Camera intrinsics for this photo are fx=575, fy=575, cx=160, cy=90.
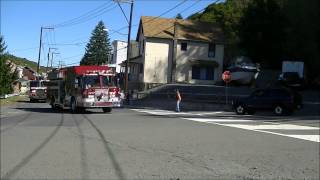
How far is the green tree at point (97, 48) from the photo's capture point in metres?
147

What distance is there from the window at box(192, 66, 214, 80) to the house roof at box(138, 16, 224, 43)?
11.7 ft

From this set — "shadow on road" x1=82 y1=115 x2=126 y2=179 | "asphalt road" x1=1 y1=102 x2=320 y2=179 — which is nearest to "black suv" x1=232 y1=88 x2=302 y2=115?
"asphalt road" x1=1 y1=102 x2=320 y2=179

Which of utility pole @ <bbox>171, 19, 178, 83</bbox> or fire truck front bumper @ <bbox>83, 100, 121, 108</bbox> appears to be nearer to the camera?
fire truck front bumper @ <bbox>83, 100, 121, 108</bbox>

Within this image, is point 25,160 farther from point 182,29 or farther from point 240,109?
point 182,29

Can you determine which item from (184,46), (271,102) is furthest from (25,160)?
(184,46)

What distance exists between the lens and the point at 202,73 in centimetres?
7100

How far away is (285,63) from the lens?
61.2 meters

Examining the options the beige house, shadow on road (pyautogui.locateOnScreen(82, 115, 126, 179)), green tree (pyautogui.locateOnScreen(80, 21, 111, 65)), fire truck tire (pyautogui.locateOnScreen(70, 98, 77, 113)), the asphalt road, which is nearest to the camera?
shadow on road (pyautogui.locateOnScreen(82, 115, 126, 179))

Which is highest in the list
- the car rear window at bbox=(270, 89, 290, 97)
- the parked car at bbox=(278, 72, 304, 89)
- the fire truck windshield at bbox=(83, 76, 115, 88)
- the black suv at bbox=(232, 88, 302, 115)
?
the parked car at bbox=(278, 72, 304, 89)

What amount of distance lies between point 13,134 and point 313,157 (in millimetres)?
9278

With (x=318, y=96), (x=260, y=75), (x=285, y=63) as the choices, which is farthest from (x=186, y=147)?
(x=260, y=75)

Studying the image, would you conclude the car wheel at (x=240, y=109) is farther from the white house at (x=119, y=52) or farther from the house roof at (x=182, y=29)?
Result: the white house at (x=119, y=52)

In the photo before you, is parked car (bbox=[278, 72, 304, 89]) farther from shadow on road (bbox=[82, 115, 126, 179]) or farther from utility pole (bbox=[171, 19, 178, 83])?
shadow on road (bbox=[82, 115, 126, 179])

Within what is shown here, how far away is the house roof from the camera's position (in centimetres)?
6944
